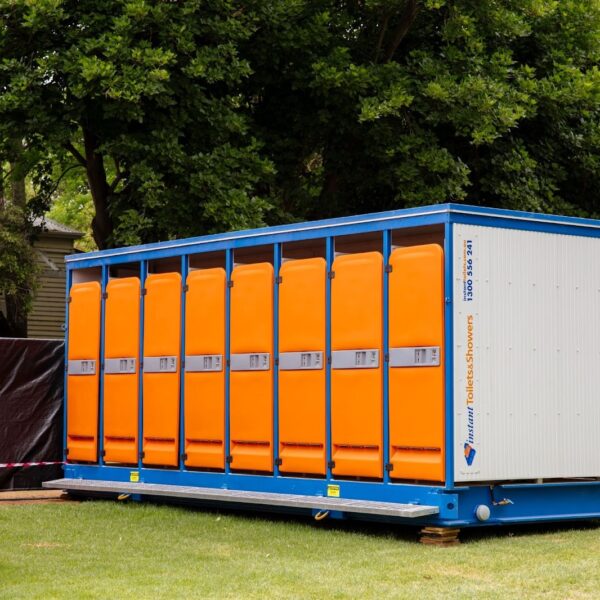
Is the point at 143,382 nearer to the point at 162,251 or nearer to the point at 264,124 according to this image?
the point at 162,251

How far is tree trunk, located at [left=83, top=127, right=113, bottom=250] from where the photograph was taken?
22.7 metres

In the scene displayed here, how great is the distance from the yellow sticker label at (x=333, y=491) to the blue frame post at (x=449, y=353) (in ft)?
4.63

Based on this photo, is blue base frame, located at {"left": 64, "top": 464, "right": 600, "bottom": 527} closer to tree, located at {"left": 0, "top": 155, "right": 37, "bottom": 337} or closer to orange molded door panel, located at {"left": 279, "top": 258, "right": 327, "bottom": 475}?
orange molded door panel, located at {"left": 279, "top": 258, "right": 327, "bottom": 475}

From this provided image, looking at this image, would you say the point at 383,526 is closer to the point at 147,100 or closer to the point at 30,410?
the point at 30,410

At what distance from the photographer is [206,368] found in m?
14.0

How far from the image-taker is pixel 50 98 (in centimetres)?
2075

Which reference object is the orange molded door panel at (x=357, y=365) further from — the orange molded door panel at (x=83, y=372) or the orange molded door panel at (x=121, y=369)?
the orange molded door panel at (x=83, y=372)

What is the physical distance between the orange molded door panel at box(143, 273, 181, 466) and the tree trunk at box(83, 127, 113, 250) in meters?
7.82

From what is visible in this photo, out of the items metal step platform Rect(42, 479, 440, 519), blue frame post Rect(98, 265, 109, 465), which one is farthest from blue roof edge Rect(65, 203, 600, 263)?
metal step platform Rect(42, 479, 440, 519)

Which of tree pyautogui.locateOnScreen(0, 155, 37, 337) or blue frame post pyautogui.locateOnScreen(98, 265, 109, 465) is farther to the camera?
tree pyautogui.locateOnScreen(0, 155, 37, 337)

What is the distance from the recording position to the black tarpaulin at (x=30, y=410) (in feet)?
52.9

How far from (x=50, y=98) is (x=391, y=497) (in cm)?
1148

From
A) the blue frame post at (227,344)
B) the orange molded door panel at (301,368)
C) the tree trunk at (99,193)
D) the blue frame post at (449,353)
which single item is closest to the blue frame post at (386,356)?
the blue frame post at (449,353)

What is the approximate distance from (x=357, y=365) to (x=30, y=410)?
226 inches
